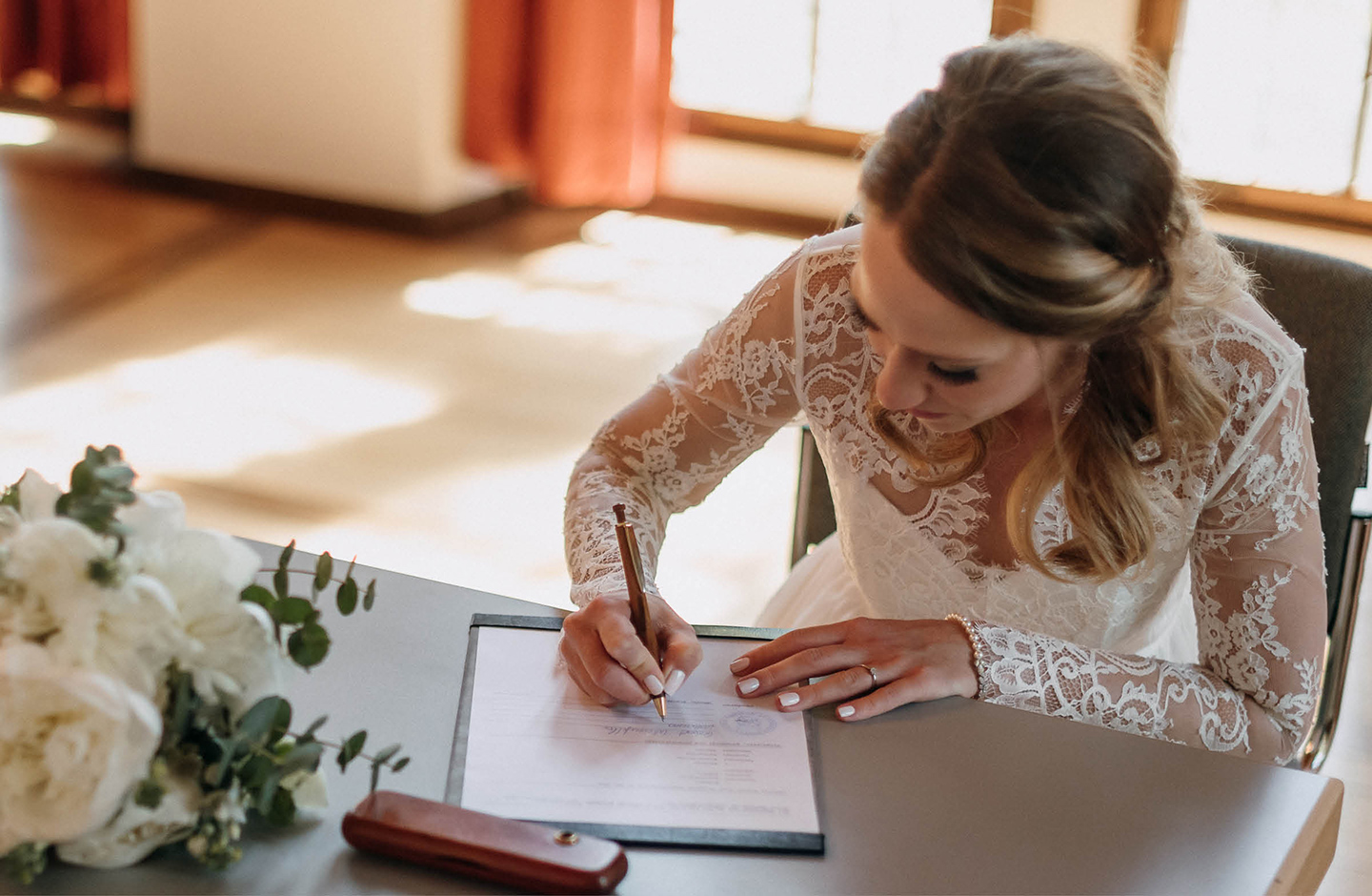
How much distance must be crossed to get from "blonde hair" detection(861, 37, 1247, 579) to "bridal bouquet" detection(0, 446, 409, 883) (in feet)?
1.90

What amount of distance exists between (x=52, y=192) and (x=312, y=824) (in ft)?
15.1

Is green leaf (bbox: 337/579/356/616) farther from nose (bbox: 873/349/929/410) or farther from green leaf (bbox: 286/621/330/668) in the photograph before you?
nose (bbox: 873/349/929/410)

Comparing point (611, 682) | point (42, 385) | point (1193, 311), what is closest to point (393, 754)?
point (611, 682)

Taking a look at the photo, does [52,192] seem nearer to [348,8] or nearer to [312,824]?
[348,8]

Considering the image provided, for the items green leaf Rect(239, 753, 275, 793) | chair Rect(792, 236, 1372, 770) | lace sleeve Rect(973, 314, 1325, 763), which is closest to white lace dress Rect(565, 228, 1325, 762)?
lace sleeve Rect(973, 314, 1325, 763)

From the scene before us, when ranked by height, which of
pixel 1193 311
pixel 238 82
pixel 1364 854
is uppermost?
pixel 1193 311

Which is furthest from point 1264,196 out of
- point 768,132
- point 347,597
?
point 347,597

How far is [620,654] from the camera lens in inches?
46.4

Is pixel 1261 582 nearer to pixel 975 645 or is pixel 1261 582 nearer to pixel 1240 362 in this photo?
pixel 1240 362

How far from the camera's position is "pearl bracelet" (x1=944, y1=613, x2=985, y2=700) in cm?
128

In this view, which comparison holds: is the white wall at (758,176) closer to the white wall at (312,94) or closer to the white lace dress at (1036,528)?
the white wall at (312,94)

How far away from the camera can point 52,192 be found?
5039mm

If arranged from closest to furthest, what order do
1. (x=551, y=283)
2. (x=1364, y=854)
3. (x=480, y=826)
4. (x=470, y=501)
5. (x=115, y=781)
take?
(x=115, y=781), (x=480, y=826), (x=1364, y=854), (x=470, y=501), (x=551, y=283)

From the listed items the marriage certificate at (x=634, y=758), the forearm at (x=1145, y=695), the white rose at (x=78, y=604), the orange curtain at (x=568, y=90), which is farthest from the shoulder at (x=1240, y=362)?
the orange curtain at (x=568, y=90)
